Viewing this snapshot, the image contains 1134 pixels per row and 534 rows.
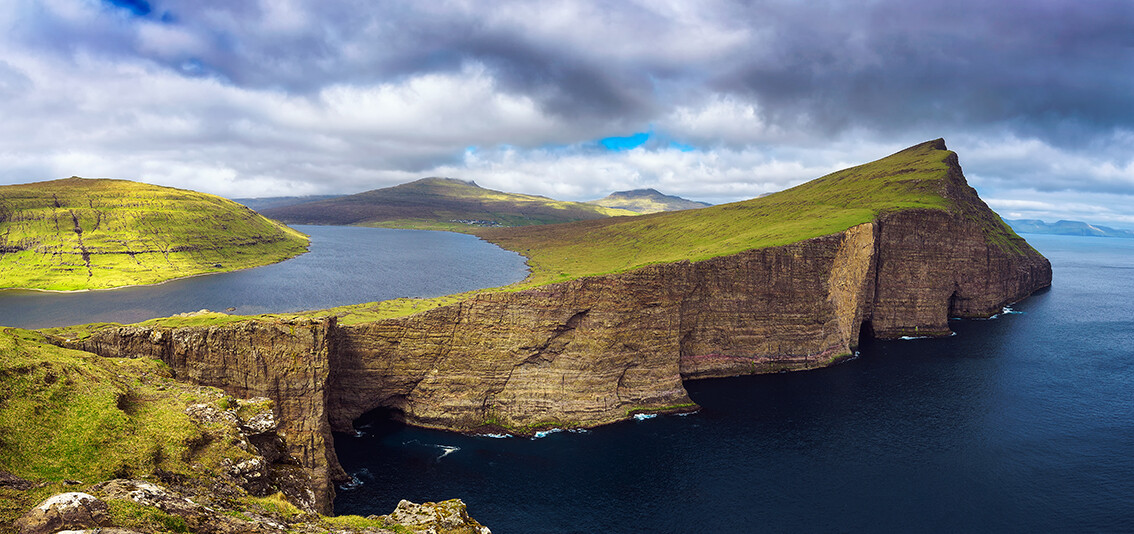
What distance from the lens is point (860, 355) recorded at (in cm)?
10894

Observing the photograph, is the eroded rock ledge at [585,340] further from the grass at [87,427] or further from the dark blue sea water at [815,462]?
the grass at [87,427]

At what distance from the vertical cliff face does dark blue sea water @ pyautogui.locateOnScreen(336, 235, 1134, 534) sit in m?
7.11

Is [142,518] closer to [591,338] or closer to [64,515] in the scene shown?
[64,515]

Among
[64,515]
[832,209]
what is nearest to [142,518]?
[64,515]

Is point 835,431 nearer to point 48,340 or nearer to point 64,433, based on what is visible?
point 64,433

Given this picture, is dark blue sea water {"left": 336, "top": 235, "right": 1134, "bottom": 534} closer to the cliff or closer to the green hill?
the cliff

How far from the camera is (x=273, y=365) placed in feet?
187

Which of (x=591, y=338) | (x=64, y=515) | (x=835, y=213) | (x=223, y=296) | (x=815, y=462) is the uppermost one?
(x=835, y=213)

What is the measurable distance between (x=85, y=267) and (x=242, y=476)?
22316 centimetres

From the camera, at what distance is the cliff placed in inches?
2232

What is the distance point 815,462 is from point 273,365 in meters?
70.9

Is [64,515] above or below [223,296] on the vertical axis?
above

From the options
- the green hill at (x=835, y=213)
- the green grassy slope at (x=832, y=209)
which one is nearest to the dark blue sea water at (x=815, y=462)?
the green hill at (x=835, y=213)

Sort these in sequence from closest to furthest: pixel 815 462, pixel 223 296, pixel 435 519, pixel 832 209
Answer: pixel 435 519 < pixel 815 462 < pixel 832 209 < pixel 223 296
